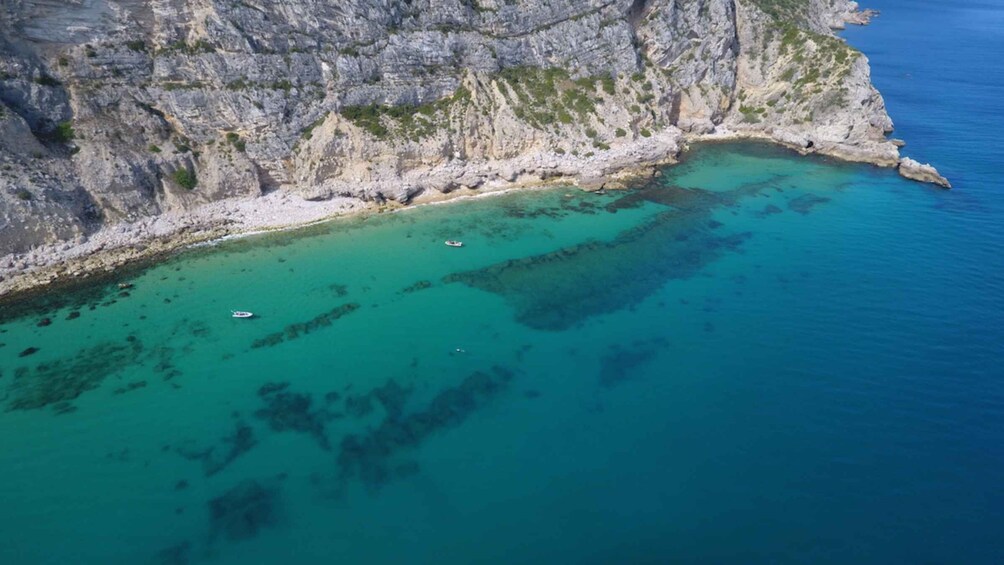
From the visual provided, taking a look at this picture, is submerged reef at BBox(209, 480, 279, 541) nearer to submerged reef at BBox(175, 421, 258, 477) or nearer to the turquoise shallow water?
the turquoise shallow water

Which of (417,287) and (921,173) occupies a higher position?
(921,173)

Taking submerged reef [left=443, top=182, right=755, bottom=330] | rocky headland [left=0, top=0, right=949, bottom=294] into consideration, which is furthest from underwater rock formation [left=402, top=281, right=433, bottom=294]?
rocky headland [left=0, top=0, right=949, bottom=294]

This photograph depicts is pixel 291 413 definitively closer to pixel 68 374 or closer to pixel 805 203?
pixel 68 374

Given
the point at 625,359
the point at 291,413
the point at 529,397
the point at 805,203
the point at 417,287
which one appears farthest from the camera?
the point at 805,203

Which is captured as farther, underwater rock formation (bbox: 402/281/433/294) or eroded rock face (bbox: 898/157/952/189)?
eroded rock face (bbox: 898/157/952/189)

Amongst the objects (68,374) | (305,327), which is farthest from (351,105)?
(68,374)

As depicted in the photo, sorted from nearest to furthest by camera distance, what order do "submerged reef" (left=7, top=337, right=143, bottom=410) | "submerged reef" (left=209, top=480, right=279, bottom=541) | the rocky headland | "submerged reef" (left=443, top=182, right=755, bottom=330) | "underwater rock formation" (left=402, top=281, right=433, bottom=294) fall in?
1. "submerged reef" (left=209, top=480, right=279, bottom=541)
2. "submerged reef" (left=7, top=337, right=143, bottom=410)
3. "submerged reef" (left=443, top=182, right=755, bottom=330)
4. "underwater rock formation" (left=402, top=281, right=433, bottom=294)
5. the rocky headland
